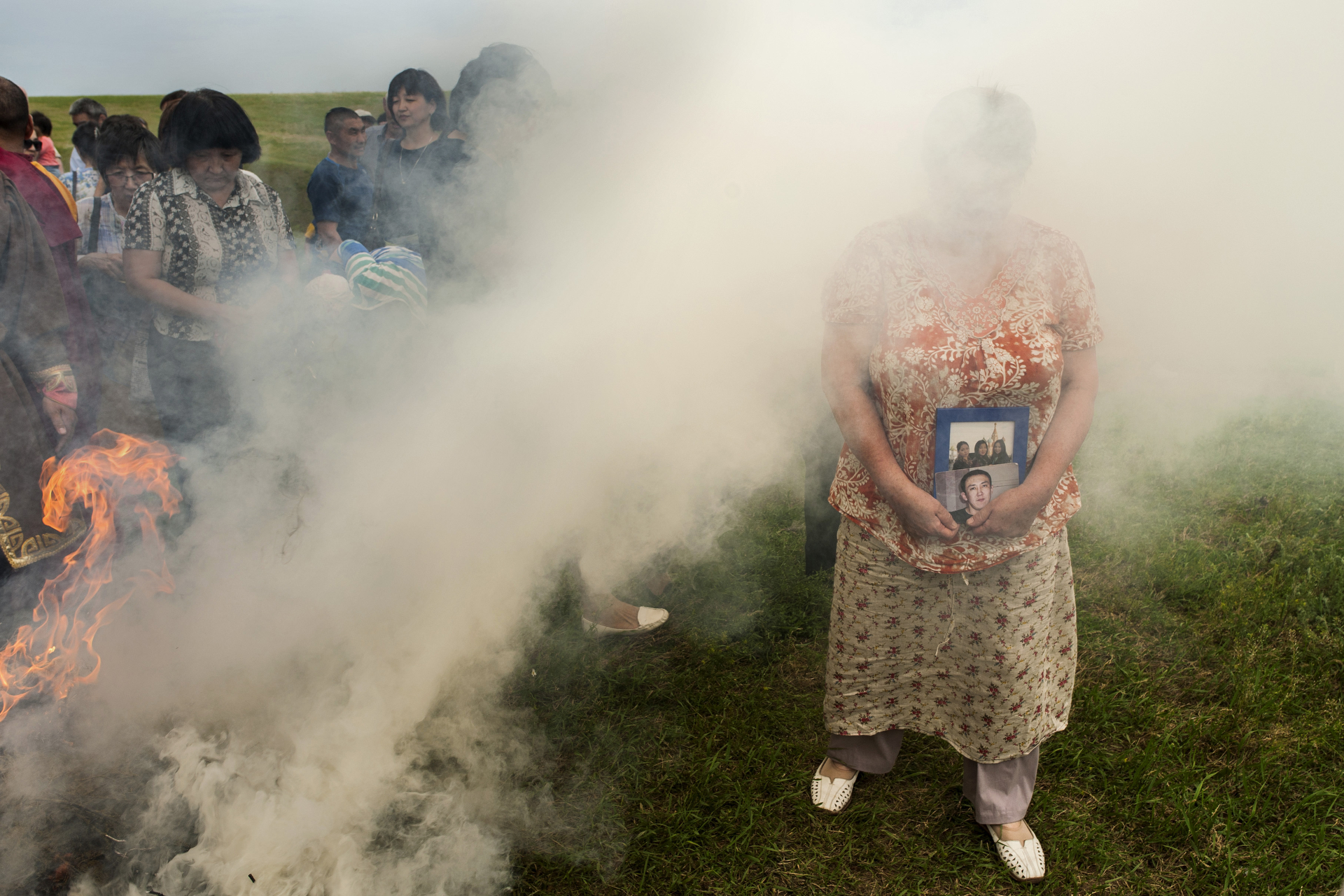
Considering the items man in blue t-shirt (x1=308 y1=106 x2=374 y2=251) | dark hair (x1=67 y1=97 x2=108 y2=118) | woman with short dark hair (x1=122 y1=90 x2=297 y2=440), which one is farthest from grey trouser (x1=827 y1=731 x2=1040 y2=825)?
dark hair (x1=67 y1=97 x2=108 y2=118)

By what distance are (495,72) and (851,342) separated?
1525mm

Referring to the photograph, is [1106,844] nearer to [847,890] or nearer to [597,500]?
[847,890]

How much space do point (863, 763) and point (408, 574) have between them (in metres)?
1.56

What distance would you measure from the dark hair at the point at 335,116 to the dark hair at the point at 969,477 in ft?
10.3

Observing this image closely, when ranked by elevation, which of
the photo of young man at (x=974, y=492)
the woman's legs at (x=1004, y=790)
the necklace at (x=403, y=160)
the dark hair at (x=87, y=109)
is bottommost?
the woman's legs at (x=1004, y=790)

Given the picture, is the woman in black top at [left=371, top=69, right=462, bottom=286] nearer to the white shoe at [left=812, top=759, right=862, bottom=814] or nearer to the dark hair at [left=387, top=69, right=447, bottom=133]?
the dark hair at [left=387, top=69, right=447, bottom=133]

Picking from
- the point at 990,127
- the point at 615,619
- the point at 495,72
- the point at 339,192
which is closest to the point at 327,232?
the point at 339,192

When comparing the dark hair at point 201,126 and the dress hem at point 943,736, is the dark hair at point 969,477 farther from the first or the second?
the dark hair at point 201,126

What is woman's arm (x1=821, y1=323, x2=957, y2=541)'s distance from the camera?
1.97m

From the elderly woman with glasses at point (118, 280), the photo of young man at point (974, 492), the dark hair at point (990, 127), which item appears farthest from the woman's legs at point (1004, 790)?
the elderly woman with glasses at point (118, 280)

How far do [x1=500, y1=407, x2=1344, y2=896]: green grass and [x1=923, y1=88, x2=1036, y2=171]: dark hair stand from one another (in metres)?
1.92

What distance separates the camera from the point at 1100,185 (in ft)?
8.83

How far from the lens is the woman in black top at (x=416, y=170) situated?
9.33 feet

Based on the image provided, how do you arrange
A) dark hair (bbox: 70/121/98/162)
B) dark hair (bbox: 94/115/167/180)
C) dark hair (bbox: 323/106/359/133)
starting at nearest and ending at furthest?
dark hair (bbox: 323/106/359/133)
dark hair (bbox: 94/115/167/180)
dark hair (bbox: 70/121/98/162)
